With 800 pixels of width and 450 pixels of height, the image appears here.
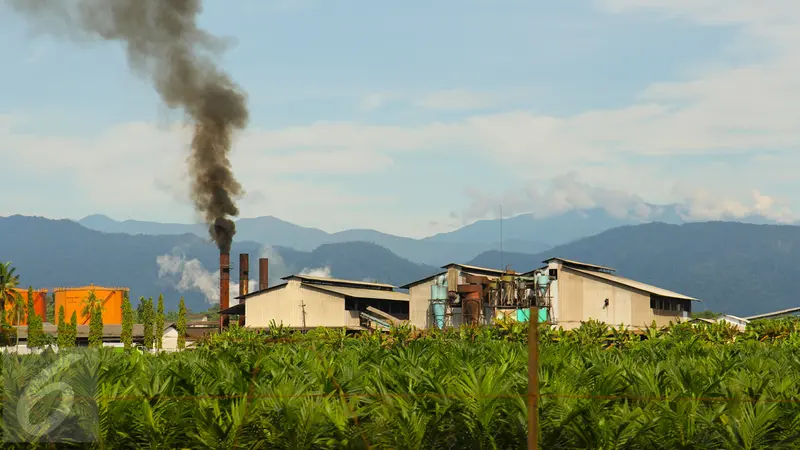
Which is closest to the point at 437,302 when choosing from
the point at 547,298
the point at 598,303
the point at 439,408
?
the point at 547,298

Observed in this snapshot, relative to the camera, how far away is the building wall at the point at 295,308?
94.6 meters

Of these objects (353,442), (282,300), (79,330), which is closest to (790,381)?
(353,442)

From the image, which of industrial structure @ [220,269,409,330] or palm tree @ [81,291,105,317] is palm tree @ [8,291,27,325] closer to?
palm tree @ [81,291,105,317]

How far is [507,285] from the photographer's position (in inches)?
3364

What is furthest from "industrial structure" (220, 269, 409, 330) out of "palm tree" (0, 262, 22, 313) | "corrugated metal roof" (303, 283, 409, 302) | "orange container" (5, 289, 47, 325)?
"palm tree" (0, 262, 22, 313)

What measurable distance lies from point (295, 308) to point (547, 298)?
27.7m

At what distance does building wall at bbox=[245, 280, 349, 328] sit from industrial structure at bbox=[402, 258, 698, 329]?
31.2ft

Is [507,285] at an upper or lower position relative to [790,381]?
upper

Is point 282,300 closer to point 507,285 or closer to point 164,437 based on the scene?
point 507,285

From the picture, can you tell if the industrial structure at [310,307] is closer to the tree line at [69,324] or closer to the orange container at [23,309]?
the tree line at [69,324]

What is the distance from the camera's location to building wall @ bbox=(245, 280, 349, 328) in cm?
9462

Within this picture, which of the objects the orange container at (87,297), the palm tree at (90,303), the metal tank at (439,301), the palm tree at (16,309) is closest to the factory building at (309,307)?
the metal tank at (439,301)

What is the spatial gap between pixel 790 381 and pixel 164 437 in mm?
12435

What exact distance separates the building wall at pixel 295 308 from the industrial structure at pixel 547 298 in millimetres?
9503
